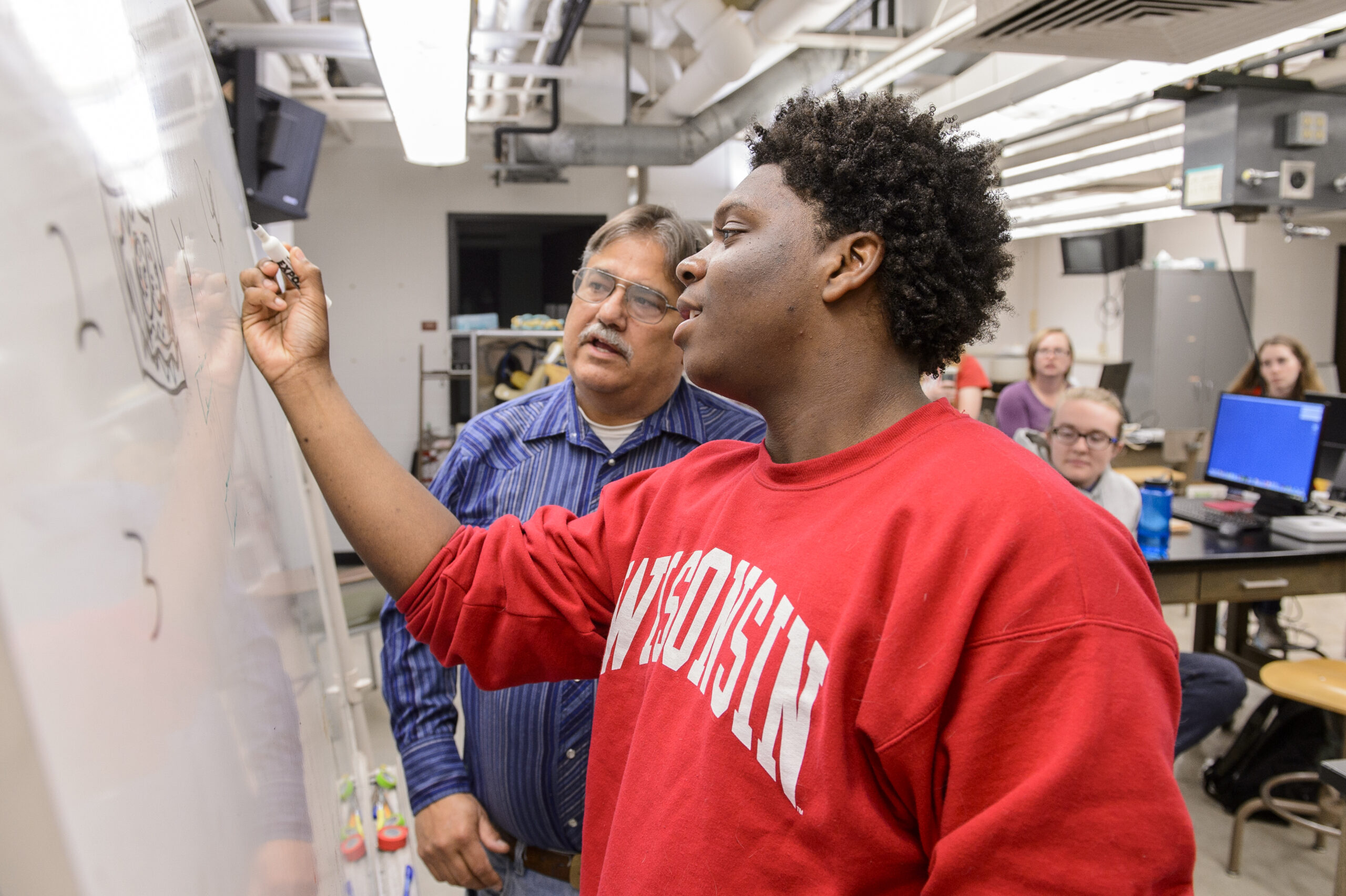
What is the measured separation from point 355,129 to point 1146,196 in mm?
6215

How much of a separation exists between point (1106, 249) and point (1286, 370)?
584cm

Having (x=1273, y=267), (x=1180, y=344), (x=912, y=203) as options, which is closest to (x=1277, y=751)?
(x=912, y=203)

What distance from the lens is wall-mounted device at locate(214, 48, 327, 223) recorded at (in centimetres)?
300

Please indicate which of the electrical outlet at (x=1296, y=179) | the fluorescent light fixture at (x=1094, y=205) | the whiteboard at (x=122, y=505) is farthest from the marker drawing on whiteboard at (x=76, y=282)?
the fluorescent light fixture at (x=1094, y=205)

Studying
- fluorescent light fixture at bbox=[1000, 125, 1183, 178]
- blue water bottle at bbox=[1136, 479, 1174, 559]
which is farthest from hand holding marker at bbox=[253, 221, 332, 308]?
fluorescent light fixture at bbox=[1000, 125, 1183, 178]

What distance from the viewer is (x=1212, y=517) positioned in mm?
3598

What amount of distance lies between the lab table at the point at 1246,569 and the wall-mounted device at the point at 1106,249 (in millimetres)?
6914

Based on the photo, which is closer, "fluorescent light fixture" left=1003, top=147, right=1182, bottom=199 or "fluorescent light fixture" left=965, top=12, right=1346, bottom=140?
"fluorescent light fixture" left=965, top=12, right=1346, bottom=140

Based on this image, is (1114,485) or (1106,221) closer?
(1114,485)

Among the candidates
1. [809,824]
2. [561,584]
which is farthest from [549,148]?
[809,824]

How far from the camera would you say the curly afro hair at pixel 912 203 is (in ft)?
2.64

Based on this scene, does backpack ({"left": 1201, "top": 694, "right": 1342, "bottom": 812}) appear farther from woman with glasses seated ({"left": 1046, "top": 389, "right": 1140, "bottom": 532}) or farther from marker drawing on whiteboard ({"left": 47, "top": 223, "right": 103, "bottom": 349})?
marker drawing on whiteboard ({"left": 47, "top": 223, "right": 103, "bottom": 349})

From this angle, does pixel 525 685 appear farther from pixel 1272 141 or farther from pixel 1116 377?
pixel 1116 377

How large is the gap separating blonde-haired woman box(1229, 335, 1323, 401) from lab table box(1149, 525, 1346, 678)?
1.18m
